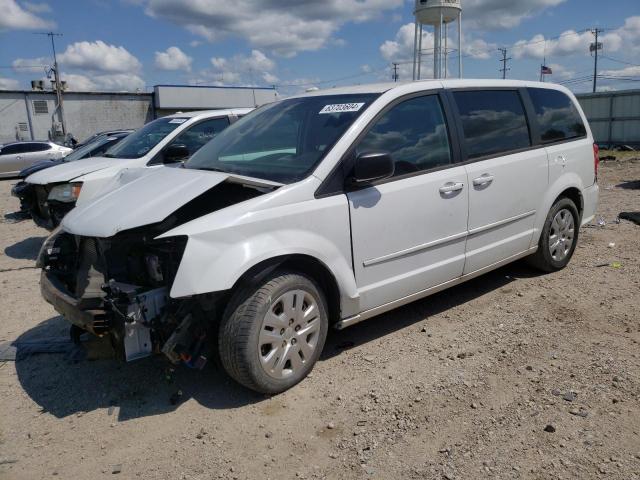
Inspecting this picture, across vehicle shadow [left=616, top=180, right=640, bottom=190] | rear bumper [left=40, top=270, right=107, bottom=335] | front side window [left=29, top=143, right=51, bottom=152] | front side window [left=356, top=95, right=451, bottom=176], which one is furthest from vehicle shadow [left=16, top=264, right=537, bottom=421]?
front side window [left=29, top=143, right=51, bottom=152]

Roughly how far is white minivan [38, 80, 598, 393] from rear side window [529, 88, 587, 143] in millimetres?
372

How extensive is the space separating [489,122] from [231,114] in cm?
412

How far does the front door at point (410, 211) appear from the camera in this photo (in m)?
3.63

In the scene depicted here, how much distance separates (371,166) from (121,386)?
2.23 metres

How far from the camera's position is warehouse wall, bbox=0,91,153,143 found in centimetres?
3781

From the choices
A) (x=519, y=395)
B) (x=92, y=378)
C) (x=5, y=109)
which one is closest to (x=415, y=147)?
(x=519, y=395)

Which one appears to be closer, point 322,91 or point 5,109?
point 322,91

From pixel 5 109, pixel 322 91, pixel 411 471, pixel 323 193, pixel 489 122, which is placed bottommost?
pixel 411 471

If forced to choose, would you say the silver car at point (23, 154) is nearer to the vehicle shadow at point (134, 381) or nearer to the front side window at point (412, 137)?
the vehicle shadow at point (134, 381)

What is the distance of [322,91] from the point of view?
4434 mm

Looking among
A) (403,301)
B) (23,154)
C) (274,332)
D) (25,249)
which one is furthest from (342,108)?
(23,154)

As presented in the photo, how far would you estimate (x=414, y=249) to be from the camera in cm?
390

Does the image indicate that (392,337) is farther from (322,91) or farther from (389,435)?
(322,91)

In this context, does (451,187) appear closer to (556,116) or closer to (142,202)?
(556,116)
